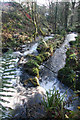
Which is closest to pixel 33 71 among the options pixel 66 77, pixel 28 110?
pixel 66 77

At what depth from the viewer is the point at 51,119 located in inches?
92.0

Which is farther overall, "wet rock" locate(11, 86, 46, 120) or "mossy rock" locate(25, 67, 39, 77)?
"mossy rock" locate(25, 67, 39, 77)

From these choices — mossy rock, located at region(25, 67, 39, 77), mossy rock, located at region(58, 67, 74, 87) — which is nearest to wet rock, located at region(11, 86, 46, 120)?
mossy rock, located at region(58, 67, 74, 87)

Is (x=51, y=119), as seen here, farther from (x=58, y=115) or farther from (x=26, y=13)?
(x=26, y=13)

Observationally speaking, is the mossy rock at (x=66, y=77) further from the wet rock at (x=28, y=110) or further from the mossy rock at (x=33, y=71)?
the wet rock at (x=28, y=110)

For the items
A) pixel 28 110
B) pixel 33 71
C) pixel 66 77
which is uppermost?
pixel 33 71

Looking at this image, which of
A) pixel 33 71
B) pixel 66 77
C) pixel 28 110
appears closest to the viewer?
pixel 28 110

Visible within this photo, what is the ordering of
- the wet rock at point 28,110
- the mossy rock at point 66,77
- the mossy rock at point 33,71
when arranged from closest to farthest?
1. the wet rock at point 28,110
2. the mossy rock at point 66,77
3. the mossy rock at point 33,71

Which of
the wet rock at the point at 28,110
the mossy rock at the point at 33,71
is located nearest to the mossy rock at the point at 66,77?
the mossy rock at the point at 33,71

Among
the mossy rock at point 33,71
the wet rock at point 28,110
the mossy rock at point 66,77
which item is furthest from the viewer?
the mossy rock at point 33,71

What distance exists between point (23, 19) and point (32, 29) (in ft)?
10.3

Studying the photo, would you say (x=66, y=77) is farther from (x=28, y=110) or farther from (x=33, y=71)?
(x=28, y=110)

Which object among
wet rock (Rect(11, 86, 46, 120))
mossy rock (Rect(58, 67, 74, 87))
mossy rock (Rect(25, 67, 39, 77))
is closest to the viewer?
wet rock (Rect(11, 86, 46, 120))

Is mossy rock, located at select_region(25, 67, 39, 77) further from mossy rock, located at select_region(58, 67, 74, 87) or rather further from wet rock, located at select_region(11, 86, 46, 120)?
wet rock, located at select_region(11, 86, 46, 120)
